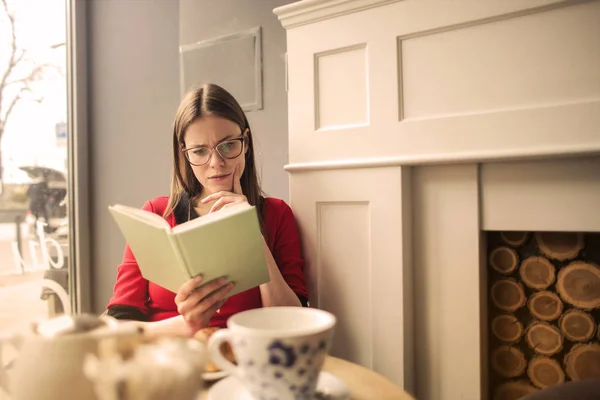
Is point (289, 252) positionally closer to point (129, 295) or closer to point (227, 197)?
point (227, 197)

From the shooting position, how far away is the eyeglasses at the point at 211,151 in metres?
1.05

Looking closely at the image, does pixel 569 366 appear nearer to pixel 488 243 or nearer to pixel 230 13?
pixel 488 243

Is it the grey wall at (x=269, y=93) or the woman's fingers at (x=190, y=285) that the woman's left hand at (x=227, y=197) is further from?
the grey wall at (x=269, y=93)

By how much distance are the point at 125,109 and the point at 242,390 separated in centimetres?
166

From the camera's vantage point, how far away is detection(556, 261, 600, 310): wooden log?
85 cm

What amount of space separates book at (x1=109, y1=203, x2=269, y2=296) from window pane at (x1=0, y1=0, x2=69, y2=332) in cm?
147

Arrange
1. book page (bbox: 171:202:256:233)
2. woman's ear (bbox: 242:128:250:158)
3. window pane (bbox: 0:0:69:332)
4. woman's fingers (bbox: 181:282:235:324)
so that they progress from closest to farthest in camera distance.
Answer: book page (bbox: 171:202:256:233)
woman's fingers (bbox: 181:282:235:324)
woman's ear (bbox: 242:128:250:158)
window pane (bbox: 0:0:69:332)

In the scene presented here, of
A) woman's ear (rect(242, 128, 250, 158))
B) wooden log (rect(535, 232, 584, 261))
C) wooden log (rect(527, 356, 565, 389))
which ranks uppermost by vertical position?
woman's ear (rect(242, 128, 250, 158))

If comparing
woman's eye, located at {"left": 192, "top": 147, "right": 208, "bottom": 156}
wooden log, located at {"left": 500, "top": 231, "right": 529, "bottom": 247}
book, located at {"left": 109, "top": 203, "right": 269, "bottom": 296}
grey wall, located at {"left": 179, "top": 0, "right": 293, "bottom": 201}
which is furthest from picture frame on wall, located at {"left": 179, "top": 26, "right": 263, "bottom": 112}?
wooden log, located at {"left": 500, "top": 231, "right": 529, "bottom": 247}

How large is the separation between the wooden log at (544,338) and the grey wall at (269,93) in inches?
32.3

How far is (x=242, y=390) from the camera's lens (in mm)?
551

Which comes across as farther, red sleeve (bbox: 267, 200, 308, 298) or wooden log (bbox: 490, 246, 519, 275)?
red sleeve (bbox: 267, 200, 308, 298)

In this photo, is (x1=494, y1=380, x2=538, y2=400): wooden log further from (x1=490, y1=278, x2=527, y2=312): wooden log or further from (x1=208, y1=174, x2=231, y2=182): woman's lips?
(x1=208, y1=174, x2=231, y2=182): woman's lips

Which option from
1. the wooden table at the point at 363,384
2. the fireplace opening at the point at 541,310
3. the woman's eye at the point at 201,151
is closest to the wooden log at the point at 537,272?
the fireplace opening at the point at 541,310
